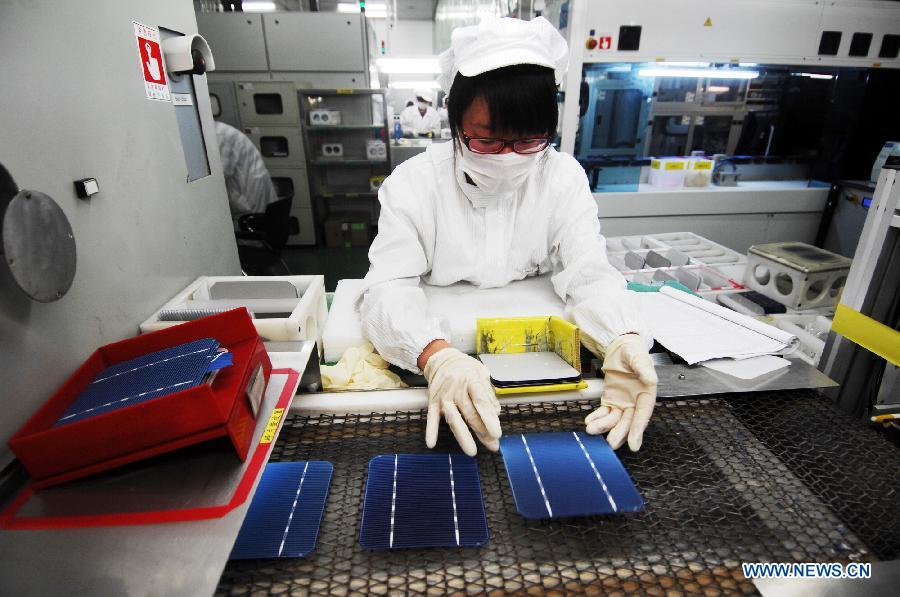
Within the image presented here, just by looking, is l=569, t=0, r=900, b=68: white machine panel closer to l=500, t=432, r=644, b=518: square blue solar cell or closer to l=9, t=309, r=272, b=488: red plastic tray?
l=500, t=432, r=644, b=518: square blue solar cell

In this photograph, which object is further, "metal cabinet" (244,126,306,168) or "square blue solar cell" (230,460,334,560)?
"metal cabinet" (244,126,306,168)

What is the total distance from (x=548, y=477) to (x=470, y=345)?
0.55 meters

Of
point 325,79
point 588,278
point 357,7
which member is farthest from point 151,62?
point 357,7

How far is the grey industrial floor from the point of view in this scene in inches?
175

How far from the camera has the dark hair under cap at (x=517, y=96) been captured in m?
1.10

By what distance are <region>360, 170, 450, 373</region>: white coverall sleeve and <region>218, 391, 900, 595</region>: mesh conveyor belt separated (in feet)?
0.81

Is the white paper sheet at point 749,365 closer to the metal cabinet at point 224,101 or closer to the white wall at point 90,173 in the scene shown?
the white wall at point 90,173

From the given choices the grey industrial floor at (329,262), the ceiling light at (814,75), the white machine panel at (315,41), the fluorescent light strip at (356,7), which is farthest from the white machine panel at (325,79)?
the fluorescent light strip at (356,7)

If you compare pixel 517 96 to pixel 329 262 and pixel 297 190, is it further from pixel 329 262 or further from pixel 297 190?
pixel 297 190

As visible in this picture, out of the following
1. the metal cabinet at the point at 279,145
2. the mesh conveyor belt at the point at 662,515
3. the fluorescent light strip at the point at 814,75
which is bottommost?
the mesh conveyor belt at the point at 662,515

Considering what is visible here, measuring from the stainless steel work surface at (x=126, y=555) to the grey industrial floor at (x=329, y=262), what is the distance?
3.69m

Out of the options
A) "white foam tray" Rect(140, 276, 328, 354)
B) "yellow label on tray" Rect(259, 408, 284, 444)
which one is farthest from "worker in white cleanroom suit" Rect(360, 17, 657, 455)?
"yellow label on tray" Rect(259, 408, 284, 444)

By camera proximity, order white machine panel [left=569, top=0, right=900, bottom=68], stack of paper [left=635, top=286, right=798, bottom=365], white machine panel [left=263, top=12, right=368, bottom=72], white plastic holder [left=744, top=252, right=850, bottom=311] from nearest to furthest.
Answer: stack of paper [left=635, top=286, right=798, bottom=365], white plastic holder [left=744, top=252, right=850, bottom=311], white machine panel [left=569, top=0, right=900, bottom=68], white machine panel [left=263, top=12, right=368, bottom=72]

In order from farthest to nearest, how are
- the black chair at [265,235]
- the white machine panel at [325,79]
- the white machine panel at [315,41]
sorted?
the white machine panel at [325,79]
the white machine panel at [315,41]
the black chair at [265,235]
